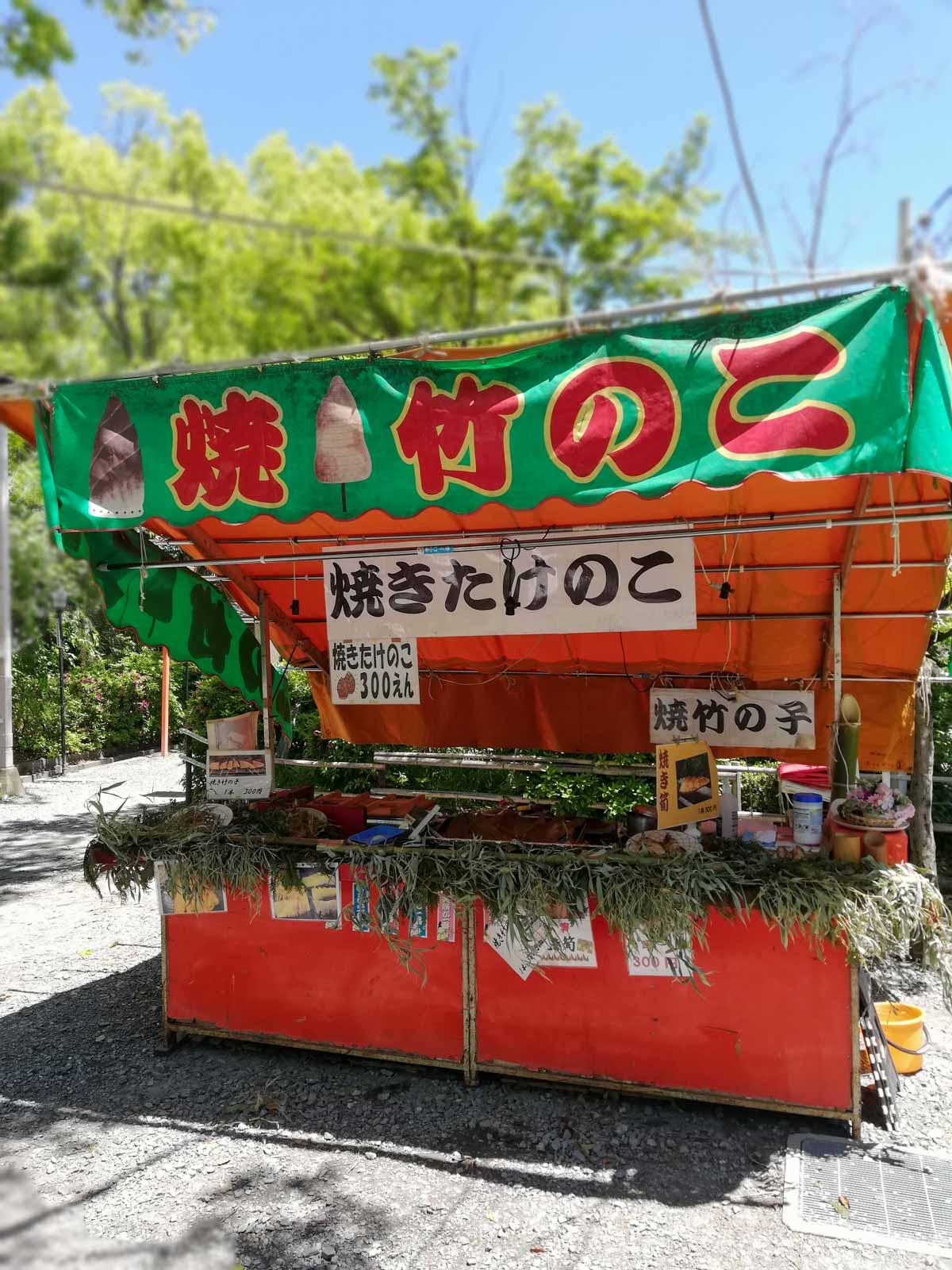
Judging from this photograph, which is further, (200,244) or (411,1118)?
(411,1118)

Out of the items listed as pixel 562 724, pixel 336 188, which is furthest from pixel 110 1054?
pixel 336 188

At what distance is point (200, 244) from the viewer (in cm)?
208

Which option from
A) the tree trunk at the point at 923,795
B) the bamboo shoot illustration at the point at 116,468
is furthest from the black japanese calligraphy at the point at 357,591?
the tree trunk at the point at 923,795

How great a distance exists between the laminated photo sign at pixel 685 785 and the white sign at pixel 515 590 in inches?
27.0

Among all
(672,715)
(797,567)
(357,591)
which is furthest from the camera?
(672,715)

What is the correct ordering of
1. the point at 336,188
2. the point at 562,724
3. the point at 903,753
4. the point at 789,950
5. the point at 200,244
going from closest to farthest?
the point at 200,244
the point at 336,188
the point at 789,950
the point at 903,753
the point at 562,724

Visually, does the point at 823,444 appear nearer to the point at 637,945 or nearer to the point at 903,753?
the point at 637,945

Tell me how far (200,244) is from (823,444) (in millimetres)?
2144

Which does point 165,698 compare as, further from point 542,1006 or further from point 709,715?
point 709,715

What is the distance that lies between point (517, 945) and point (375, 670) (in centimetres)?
194

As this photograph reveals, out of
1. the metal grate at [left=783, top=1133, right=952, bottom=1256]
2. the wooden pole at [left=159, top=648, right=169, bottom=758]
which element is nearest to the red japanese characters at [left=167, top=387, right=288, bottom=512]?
the wooden pole at [left=159, top=648, right=169, bottom=758]

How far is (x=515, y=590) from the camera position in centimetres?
462

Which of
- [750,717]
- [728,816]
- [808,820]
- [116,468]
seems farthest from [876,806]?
[116,468]

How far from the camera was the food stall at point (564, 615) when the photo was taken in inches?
124
